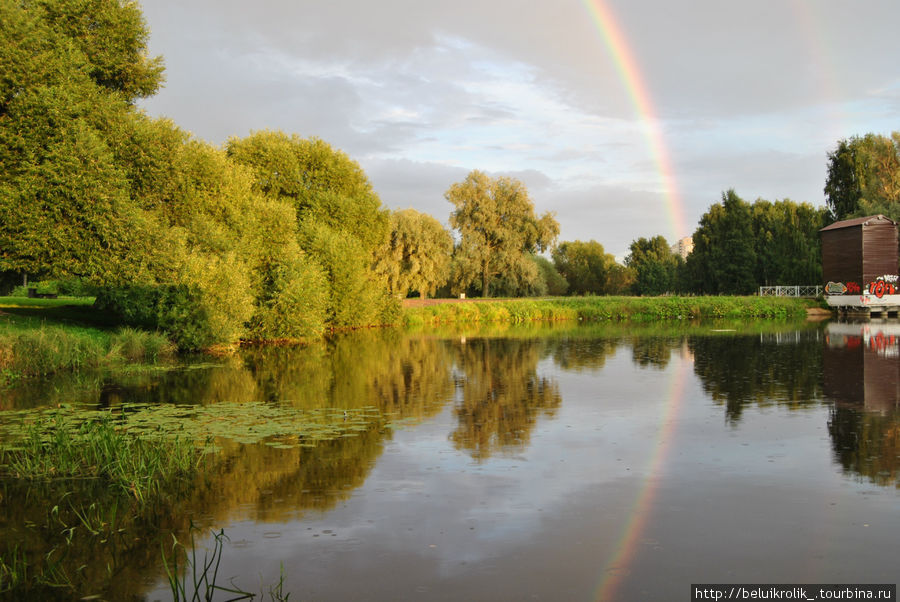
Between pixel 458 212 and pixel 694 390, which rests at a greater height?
pixel 458 212

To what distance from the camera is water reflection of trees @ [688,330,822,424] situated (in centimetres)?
1506

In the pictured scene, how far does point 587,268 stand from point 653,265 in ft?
31.4

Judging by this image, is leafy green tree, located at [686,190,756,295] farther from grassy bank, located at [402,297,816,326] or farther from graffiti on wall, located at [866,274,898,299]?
graffiti on wall, located at [866,274,898,299]

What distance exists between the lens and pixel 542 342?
33.1 metres

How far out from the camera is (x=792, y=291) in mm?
67062

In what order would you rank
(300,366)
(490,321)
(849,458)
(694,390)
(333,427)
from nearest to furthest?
(849,458) → (333,427) → (694,390) → (300,366) → (490,321)

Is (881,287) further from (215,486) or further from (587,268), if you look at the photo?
(215,486)

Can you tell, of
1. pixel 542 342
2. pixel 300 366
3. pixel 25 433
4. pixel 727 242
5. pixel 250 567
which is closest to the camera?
pixel 250 567

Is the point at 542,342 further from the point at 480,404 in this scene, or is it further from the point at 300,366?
the point at 480,404

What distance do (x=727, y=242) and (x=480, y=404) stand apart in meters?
71.3

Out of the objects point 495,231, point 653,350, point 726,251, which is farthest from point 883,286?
point 653,350

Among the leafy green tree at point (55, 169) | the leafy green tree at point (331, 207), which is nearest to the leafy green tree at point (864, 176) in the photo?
the leafy green tree at point (331, 207)

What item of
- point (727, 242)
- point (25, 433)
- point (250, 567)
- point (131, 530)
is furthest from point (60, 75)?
point (727, 242)

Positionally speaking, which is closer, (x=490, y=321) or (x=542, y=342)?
(x=542, y=342)
